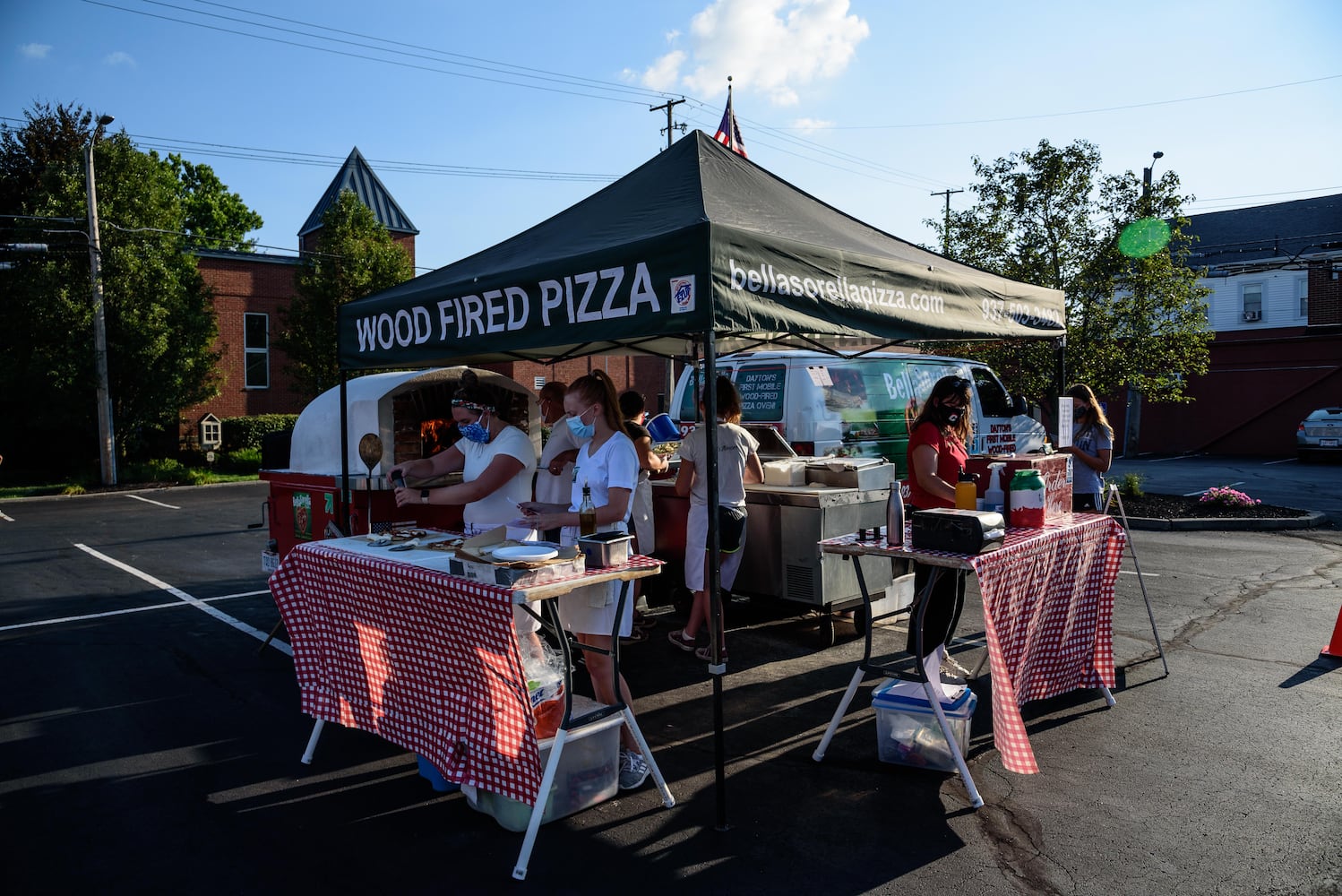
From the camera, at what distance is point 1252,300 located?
3123 centimetres

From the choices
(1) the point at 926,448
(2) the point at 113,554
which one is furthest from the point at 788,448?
(2) the point at 113,554

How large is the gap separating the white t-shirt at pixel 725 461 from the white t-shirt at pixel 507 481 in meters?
1.37

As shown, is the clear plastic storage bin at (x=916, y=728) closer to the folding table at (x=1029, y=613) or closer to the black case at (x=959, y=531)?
the folding table at (x=1029, y=613)

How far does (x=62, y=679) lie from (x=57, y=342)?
16.9 metres

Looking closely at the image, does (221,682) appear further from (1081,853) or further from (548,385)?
(1081,853)

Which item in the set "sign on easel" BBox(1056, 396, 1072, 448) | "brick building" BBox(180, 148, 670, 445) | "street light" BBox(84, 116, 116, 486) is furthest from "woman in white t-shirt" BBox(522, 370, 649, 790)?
"brick building" BBox(180, 148, 670, 445)

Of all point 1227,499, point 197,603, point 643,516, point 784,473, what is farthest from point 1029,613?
point 1227,499

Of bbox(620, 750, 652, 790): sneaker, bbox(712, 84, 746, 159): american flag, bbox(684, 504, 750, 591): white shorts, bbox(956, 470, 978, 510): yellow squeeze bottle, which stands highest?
bbox(712, 84, 746, 159): american flag

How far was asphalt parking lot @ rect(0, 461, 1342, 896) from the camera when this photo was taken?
134 inches

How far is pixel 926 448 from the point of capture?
16.0 ft

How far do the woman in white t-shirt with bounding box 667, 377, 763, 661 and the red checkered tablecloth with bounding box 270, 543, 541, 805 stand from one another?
7.68 feet

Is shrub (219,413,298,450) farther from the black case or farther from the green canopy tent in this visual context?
the black case

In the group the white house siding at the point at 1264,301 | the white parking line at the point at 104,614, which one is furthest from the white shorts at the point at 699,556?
the white house siding at the point at 1264,301

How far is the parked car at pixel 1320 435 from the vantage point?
895 inches
